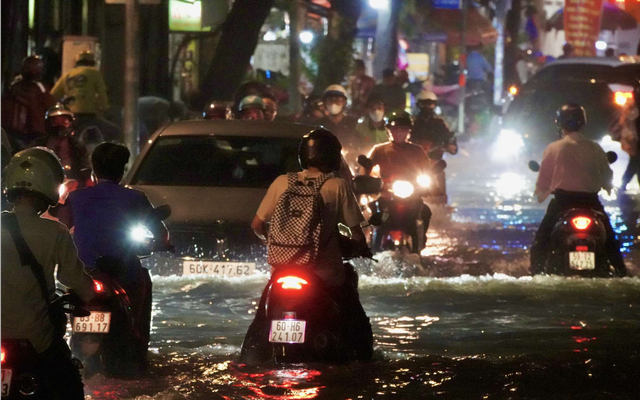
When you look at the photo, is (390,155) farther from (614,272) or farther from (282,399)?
(282,399)

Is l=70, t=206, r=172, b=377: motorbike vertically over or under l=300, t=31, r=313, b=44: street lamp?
under

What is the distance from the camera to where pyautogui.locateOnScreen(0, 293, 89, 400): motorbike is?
522cm

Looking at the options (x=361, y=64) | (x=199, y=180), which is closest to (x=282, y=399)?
(x=199, y=180)

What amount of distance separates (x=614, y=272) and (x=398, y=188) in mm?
2180

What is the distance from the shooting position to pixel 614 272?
11820mm

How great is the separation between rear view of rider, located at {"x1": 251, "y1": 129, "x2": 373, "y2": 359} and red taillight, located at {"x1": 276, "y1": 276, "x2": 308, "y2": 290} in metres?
0.10

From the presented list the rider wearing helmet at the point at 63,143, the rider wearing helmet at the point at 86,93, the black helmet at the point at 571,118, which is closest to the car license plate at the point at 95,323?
the black helmet at the point at 571,118

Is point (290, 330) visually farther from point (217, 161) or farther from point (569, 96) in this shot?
point (569, 96)

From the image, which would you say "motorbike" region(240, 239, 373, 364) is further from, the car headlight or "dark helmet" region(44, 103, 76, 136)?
"dark helmet" region(44, 103, 76, 136)

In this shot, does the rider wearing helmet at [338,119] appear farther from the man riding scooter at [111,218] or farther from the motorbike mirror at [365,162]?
the man riding scooter at [111,218]

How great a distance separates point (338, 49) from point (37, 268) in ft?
91.0

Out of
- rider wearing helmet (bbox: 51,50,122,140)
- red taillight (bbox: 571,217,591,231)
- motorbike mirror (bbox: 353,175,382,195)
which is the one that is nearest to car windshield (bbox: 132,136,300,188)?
motorbike mirror (bbox: 353,175,382,195)

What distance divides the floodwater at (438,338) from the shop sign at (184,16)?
405 inches

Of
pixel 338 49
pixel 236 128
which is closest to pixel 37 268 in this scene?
pixel 236 128
